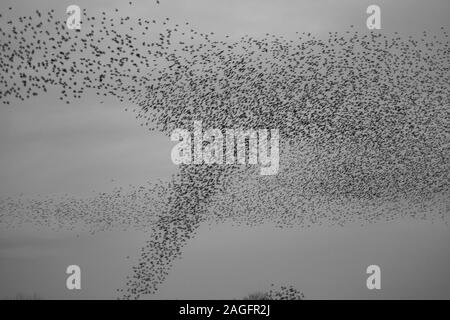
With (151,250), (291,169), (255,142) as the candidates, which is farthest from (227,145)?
(151,250)

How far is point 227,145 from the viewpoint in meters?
27.0

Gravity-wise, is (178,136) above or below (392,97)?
below

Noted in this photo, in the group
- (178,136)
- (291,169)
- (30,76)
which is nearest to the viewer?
(30,76)

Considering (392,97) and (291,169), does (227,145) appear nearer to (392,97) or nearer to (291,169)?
(291,169)

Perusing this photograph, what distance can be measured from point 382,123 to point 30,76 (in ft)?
48.9

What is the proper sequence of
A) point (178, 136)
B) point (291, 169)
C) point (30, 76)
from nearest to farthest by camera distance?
1. point (30, 76)
2. point (178, 136)
3. point (291, 169)

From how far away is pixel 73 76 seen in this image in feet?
76.5
